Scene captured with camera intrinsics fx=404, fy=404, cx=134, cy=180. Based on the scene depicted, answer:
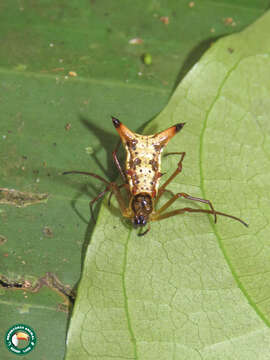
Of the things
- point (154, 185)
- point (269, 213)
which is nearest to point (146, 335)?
point (154, 185)

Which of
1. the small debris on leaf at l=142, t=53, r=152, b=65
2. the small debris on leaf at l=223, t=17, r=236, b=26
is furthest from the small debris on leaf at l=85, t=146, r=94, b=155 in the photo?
the small debris on leaf at l=223, t=17, r=236, b=26

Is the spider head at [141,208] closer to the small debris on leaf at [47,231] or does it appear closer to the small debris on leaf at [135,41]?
the small debris on leaf at [47,231]

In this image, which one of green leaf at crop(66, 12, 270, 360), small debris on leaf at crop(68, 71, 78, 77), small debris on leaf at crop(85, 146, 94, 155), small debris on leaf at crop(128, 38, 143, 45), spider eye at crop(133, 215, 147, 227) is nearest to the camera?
green leaf at crop(66, 12, 270, 360)

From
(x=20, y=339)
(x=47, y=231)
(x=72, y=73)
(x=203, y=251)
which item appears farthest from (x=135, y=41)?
(x=20, y=339)

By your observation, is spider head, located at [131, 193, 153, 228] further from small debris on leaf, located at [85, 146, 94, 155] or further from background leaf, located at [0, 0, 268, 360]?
small debris on leaf, located at [85, 146, 94, 155]

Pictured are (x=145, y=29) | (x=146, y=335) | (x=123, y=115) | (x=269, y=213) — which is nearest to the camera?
(x=146, y=335)

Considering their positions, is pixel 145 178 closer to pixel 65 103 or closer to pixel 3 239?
pixel 65 103

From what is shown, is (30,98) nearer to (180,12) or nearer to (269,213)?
(180,12)

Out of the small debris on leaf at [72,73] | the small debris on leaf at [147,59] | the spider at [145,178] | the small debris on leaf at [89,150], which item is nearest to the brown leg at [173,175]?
the spider at [145,178]
